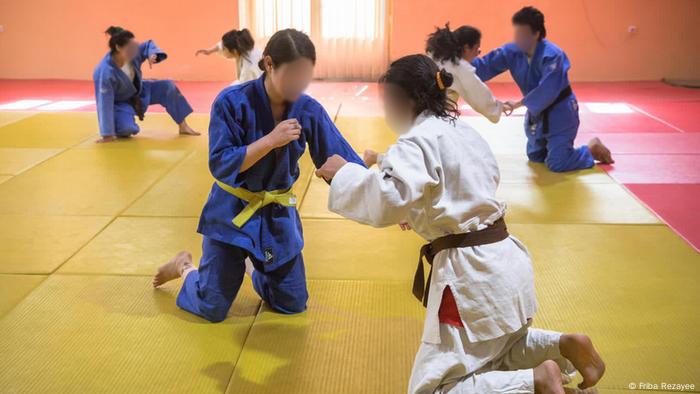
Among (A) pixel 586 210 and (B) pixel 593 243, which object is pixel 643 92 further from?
(B) pixel 593 243

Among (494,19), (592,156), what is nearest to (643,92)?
(494,19)

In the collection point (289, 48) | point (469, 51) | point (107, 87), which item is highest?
point (289, 48)

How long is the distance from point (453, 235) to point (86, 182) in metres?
3.91

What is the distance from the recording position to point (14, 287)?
11.6ft

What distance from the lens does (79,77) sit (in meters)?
11.4

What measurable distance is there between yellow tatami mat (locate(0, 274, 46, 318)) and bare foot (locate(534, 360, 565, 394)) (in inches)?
95.6

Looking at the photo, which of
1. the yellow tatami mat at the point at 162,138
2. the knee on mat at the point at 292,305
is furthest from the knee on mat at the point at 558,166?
the knee on mat at the point at 292,305

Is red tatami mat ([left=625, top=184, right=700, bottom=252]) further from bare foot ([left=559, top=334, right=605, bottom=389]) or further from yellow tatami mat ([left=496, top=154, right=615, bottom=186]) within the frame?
bare foot ([left=559, top=334, right=605, bottom=389])

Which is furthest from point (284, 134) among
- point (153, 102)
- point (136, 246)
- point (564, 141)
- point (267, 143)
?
point (153, 102)

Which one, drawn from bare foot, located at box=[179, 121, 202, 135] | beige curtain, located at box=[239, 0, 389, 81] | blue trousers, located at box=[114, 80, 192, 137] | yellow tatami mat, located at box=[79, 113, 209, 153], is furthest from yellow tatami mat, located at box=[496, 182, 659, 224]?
beige curtain, located at box=[239, 0, 389, 81]

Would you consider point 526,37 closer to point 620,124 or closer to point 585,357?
point 620,124

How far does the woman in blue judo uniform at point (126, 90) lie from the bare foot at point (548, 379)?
5.52 meters

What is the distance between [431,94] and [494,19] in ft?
30.3

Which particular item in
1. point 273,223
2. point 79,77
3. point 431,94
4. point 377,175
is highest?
point 431,94
